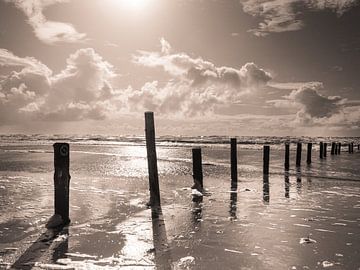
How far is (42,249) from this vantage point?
5707mm

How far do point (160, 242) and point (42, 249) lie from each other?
186cm

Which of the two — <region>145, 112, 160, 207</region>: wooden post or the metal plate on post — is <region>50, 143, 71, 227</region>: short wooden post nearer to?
the metal plate on post

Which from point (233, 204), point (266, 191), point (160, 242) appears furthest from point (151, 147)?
point (266, 191)

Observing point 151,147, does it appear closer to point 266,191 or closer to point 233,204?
point 233,204

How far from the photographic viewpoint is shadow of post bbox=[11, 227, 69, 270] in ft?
16.6

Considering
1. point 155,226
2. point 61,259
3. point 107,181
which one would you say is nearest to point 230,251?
point 155,226

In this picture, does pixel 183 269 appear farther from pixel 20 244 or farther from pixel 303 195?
pixel 303 195

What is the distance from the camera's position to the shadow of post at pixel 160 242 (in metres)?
5.11

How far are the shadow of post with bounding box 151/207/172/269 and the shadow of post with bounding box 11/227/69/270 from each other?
4.68 ft

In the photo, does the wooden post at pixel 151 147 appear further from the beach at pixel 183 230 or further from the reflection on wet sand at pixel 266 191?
the reflection on wet sand at pixel 266 191

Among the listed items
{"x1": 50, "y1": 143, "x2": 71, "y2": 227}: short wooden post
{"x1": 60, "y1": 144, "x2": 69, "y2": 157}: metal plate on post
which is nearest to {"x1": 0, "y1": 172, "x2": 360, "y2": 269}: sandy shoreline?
{"x1": 50, "y1": 143, "x2": 71, "y2": 227}: short wooden post

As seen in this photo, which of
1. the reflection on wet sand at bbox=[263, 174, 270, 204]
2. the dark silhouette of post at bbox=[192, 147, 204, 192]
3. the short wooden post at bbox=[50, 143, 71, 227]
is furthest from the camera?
the dark silhouette of post at bbox=[192, 147, 204, 192]

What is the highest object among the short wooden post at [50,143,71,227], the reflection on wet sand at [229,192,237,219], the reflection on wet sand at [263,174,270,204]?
the short wooden post at [50,143,71,227]

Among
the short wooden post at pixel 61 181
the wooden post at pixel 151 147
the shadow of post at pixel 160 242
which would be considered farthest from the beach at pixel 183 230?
the wooden post at pixel 151 147
